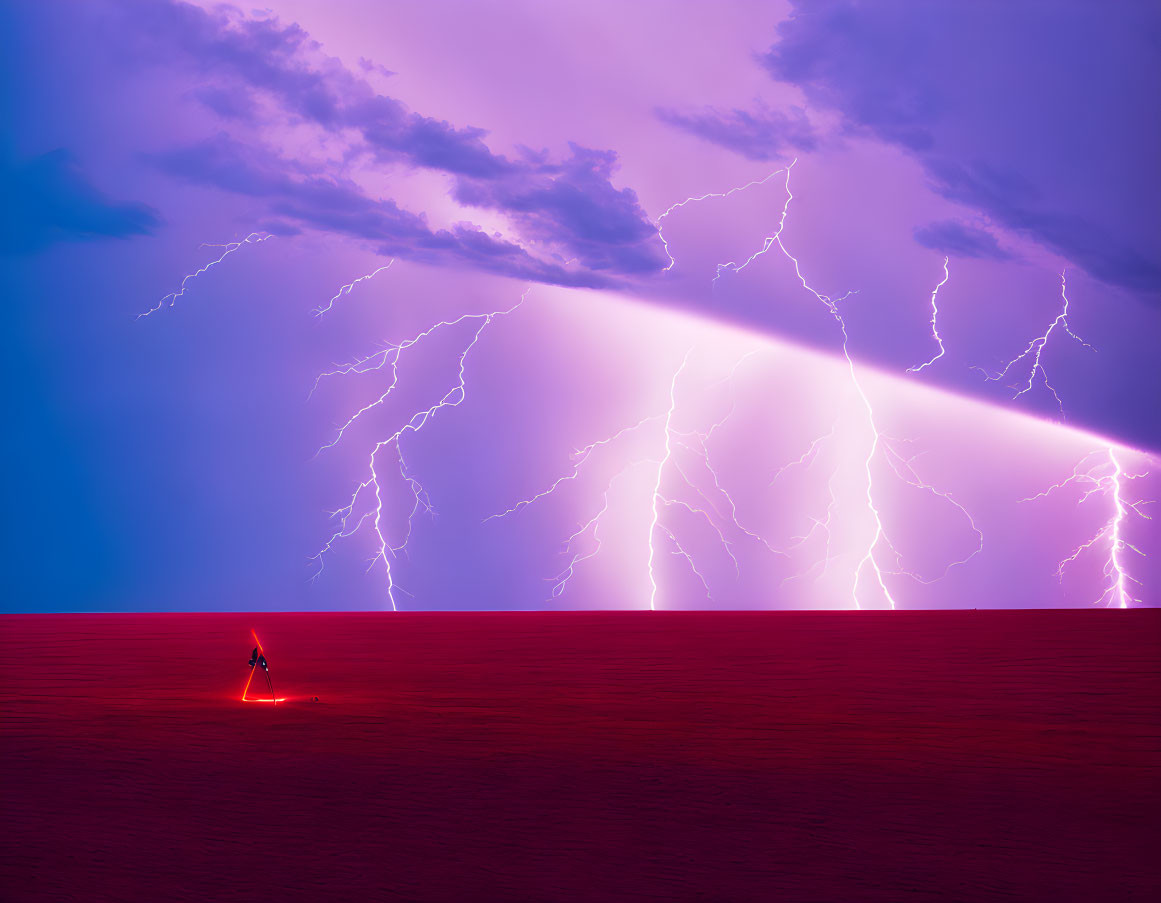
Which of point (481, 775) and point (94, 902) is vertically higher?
point (481, 775)

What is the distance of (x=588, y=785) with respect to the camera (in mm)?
5230

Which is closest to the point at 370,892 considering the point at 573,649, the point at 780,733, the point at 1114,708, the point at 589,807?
the point at 589,807

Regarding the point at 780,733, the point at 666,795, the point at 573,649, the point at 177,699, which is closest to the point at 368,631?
the point at 573,649

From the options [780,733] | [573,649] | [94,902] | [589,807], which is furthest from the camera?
[573,649]

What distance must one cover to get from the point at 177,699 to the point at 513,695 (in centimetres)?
317

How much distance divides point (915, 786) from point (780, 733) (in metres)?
1.53

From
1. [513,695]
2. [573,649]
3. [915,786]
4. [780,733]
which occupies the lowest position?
[915,786]

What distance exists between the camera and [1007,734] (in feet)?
22.0

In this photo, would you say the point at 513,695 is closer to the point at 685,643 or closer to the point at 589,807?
the point at 589,807

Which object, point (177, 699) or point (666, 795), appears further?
point (177, 699)

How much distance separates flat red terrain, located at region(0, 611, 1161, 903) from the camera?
3.81 metres

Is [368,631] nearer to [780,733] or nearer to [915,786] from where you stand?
[780,733]

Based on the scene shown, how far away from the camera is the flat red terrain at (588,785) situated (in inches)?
150

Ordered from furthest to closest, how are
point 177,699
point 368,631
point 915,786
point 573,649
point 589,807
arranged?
point 368,631, point 573,649, point 177,699, point 915,786, point 589,807
